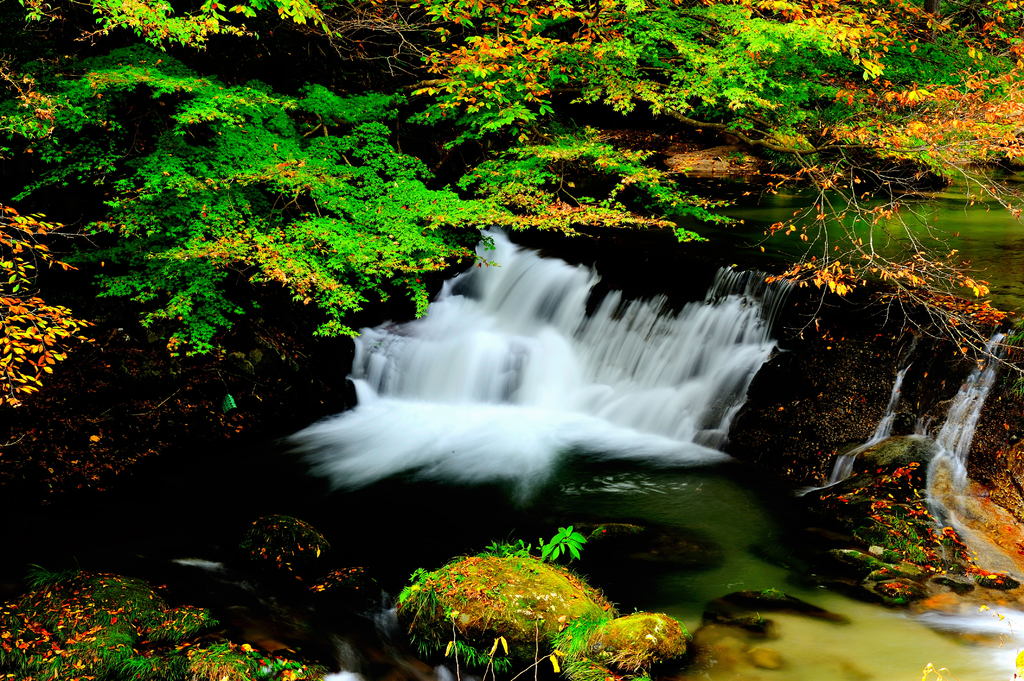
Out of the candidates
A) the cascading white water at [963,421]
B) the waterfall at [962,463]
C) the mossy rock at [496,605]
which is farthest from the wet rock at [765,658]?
the cascading white water at [963,421]

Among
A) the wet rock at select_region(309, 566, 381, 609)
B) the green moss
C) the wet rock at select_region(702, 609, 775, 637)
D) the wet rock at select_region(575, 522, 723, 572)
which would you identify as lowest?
the wet rock at select_region(309, 566, 381, 609)

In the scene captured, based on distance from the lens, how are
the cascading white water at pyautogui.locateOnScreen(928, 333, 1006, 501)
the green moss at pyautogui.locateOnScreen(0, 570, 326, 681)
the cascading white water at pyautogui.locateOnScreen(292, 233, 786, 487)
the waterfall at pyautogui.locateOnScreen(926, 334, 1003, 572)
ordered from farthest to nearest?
the cascading white water at pyautogui.locateOnScreen(292, 233, 786, 487) < the cascading white water at pyautogui.locateOnScreen(928, 333, 1006, 501) < the waterfall at pyautogui.locateOnScreen(926, 334, 1003, 572) < the green moss at pyautogui.locateOnScreen(0, 570, 326, 681)

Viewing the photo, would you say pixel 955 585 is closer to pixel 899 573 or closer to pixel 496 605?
pixel 899 573

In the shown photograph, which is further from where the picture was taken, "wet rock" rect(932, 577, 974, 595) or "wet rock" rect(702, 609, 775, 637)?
"wet rock" rect(932, 577, 974, 595)

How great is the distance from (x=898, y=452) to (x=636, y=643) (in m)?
4.12

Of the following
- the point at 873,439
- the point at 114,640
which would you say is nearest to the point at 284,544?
the point at 114,640

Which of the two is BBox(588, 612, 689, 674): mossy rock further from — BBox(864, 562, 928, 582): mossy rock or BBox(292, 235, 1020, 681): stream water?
BBox(864, 562, 928, 582): mossy rock

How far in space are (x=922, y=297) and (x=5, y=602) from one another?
9.04 m

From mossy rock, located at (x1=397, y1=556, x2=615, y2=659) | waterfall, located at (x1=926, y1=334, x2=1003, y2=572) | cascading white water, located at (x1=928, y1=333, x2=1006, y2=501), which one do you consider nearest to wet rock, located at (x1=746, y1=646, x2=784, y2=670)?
mossy rock, located at (x1=397, y1=556, x2=615, y2=659)

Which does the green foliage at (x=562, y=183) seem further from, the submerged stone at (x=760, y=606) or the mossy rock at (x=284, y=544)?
the submerged stone at (x=760, y=606)

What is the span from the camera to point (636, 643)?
4.61 m

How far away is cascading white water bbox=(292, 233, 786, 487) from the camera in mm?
8672

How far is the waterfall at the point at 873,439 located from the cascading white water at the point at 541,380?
137 centimetres

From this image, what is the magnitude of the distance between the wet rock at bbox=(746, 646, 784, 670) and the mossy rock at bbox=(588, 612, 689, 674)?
0.46m
